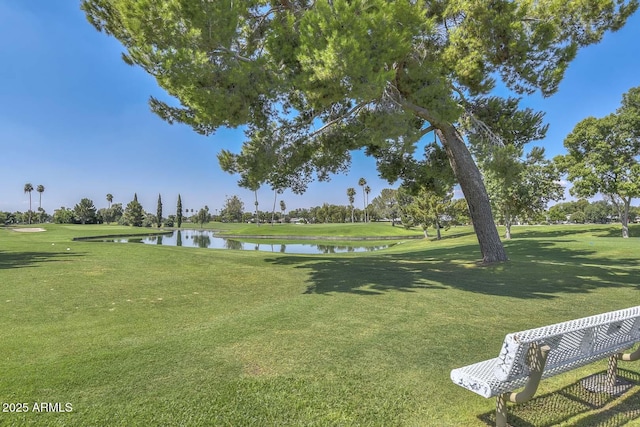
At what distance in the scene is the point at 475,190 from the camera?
12.6 m

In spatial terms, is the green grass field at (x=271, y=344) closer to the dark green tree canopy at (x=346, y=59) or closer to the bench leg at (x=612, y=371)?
the bench leg at (x=612, y=371)

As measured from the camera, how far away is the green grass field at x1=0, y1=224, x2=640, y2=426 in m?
3.06

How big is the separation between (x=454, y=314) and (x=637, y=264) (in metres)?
11.5

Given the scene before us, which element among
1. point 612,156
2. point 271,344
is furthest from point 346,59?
point 612,156

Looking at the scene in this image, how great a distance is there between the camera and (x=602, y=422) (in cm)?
298

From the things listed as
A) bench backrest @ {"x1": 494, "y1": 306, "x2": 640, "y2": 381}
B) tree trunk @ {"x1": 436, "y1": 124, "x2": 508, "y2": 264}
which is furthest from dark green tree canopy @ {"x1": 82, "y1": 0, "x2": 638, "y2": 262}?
bench backrest @ {"x1": 494, "y1": 306, "x2": 640, "y2": 381}

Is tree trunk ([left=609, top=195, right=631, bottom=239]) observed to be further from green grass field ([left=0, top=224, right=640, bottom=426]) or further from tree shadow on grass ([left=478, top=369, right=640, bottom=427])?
tree shadow on grass ([left=478, top=369, right=640, bottom=427])

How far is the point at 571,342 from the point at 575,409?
65 cm

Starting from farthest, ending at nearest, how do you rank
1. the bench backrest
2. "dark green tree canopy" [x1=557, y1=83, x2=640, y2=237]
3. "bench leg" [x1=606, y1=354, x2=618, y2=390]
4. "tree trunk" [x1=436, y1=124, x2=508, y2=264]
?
"dark green tree canopy" [x1=557, y1=83, x2=640, y2=237], "tree trunk" [x1=436, y1=124, x2=508, y2=264], "bench leg" [x1=606, y1=354, x2=618, y2=390], the bench backrest

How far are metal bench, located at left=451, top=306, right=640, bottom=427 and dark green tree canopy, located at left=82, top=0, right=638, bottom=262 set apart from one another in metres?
6.35

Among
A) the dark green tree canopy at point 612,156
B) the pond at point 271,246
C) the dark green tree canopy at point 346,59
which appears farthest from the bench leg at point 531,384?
the dark green tree canopy at point 612,156

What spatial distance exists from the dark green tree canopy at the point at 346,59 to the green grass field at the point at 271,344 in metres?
4.53

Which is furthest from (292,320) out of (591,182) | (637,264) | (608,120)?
(608,120)

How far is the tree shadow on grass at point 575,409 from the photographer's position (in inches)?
117
